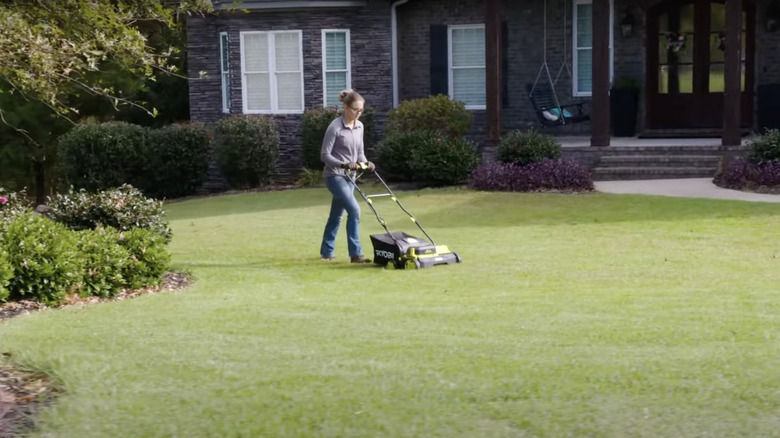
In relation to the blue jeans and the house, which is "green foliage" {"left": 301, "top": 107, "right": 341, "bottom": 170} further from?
the blue jeans

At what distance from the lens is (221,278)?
36.0ft

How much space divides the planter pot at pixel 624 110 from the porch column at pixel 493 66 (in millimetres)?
2876

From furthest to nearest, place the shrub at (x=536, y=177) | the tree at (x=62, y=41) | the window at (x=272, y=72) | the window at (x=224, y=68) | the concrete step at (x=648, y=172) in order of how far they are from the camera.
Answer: the window at (x=224, y=68), the window at (x=272, y=72), the concrete step at (x=648, y=172), the shrub at (x=536, y=177), the tree at (x=62, y=41)

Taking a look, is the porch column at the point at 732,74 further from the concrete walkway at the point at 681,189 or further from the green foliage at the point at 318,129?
the green foliage at the point at 318,129

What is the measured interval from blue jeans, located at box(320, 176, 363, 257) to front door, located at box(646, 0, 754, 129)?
12.4 meters

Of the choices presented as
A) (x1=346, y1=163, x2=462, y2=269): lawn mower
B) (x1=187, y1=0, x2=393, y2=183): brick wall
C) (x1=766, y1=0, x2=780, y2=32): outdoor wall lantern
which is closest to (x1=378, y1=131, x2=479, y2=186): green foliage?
(x1=187, y1=0, x2=393, y2=183): brick wall

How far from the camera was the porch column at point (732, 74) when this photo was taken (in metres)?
19.2

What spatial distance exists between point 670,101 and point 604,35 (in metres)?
3.27

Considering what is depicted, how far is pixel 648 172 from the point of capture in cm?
1952

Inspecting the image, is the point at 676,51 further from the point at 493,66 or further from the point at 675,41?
the point at 493,66

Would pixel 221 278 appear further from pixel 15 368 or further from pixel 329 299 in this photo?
pixel 15 368

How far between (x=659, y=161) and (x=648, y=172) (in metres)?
0.40

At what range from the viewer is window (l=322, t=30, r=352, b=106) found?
23797 millimetres

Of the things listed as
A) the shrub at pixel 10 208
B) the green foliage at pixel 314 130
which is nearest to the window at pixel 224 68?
the green foliage at pixel 314 130
